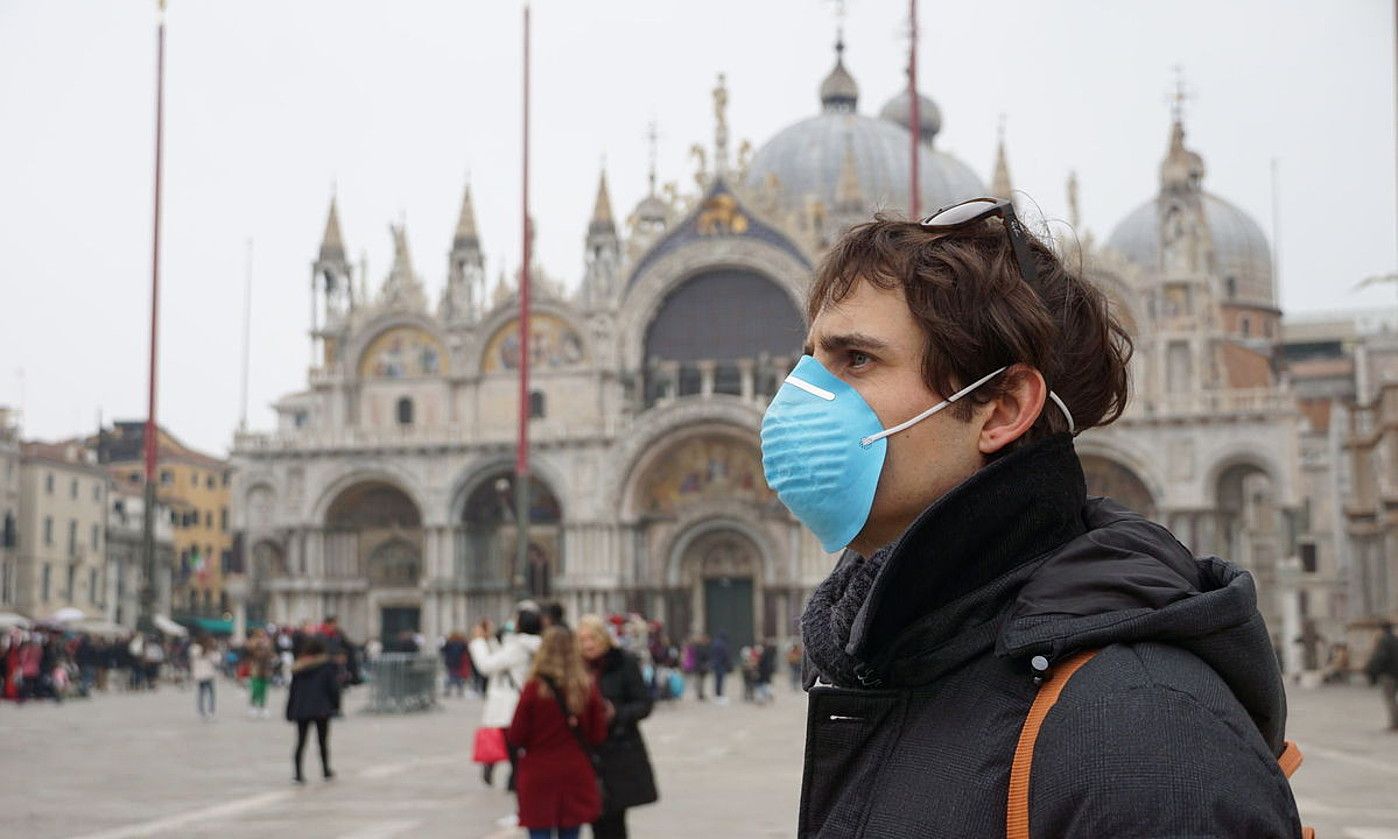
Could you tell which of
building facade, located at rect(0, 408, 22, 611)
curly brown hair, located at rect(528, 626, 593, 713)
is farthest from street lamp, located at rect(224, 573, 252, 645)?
curly brown hair, located at rect(528, 626, 593, 713)

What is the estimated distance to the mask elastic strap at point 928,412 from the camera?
222 centimetres

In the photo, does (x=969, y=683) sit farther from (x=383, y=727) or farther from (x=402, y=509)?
(x=402, y=509)

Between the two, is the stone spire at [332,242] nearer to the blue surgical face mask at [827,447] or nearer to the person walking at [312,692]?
the person walking at [312,692]

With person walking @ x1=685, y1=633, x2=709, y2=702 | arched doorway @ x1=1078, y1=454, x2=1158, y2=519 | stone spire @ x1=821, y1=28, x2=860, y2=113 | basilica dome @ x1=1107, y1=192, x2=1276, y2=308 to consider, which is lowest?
person walking @ x1=685, y1=633, x2=709, y2=702

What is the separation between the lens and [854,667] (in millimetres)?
2205

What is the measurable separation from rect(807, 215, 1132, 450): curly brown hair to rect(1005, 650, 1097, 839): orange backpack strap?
1.40ft

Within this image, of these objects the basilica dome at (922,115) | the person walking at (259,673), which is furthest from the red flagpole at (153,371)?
the basilica dome at (922,115)

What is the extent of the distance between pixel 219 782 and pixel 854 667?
47.9 ft

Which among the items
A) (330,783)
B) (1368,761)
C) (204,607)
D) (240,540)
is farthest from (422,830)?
(204,607)

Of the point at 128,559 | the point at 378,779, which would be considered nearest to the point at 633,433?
the point at 378,779

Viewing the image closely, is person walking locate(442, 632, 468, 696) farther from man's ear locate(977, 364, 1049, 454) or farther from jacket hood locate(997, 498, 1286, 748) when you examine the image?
jacket hood locate(997, 498, 1286, 748)

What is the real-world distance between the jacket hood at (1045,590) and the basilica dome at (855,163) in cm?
5473

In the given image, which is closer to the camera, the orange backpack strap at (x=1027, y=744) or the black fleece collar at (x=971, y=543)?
the orange backpack strap at (x=1027, y=744)

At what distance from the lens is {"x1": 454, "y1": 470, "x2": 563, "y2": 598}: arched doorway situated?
162ft
